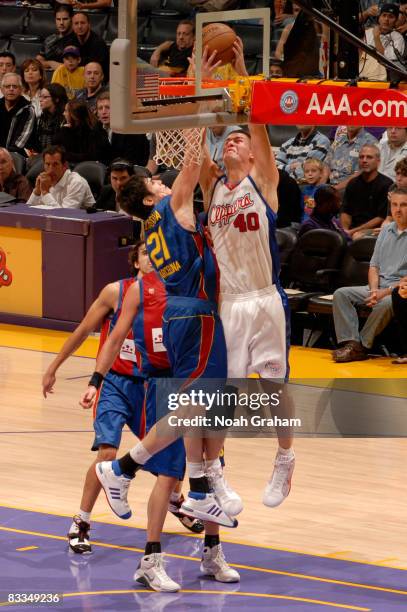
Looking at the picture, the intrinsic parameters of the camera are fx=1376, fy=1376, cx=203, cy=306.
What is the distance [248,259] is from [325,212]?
5.27 metres

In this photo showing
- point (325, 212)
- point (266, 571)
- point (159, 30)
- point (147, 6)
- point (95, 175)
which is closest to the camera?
point (266, 571)

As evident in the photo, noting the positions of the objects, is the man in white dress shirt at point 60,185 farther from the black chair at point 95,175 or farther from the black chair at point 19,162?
the black chair at point 19,162

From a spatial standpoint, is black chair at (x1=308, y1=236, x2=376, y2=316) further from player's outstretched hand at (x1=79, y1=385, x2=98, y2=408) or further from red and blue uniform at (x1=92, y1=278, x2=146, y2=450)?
player's outstretched hand at (x1=79, y1=385, x2=98, y2=408)

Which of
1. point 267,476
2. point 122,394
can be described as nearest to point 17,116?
point 267,476

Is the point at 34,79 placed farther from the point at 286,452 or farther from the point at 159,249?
the point at 286,452

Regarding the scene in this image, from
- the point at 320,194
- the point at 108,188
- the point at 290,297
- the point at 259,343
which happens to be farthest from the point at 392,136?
the point at 259,343

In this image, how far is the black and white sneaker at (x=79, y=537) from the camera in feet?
25.8

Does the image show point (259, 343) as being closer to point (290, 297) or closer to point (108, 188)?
point (290, 297)

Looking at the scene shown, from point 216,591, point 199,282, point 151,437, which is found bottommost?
point 216,591

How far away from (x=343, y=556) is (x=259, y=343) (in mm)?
1321

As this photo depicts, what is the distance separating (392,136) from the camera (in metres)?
13.5

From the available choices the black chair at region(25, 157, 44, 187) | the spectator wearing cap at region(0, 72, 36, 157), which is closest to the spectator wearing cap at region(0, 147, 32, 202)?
the black chair at region(25, 157, 44, 187)

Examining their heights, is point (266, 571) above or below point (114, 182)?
below

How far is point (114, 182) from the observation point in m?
13.8
